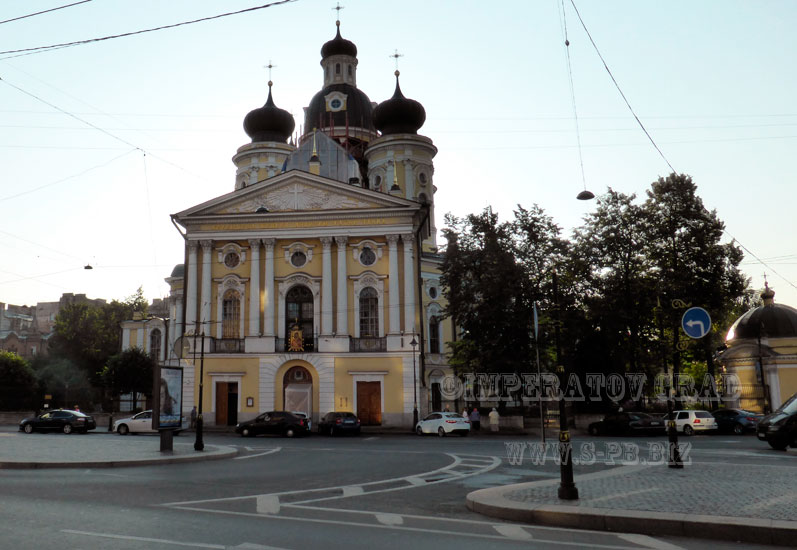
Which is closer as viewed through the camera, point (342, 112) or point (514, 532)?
point (514, 532)

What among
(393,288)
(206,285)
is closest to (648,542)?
(393,288)

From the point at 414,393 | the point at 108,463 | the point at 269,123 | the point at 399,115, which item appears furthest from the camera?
the point at 269,123

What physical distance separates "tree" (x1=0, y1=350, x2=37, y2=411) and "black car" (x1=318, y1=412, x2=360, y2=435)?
36549mm

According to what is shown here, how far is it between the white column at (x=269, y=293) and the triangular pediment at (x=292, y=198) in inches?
95.5

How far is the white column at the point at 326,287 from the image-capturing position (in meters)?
42.9

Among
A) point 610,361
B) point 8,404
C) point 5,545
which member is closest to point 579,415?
point 610,361

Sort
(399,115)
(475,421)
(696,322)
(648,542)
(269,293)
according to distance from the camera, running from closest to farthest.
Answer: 1. (648,542)
2. (696,322)
3. (475,421)
4. (269,293)
5. (399,115)

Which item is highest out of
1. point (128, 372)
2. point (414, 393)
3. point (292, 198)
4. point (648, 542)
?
point (292, 198)

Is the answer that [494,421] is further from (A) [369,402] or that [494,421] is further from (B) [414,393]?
(A) [369,402]

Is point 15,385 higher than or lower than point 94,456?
higher

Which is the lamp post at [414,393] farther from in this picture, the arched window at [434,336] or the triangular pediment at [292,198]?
the arched window at [434,336]

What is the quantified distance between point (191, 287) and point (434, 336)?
65.2 feet

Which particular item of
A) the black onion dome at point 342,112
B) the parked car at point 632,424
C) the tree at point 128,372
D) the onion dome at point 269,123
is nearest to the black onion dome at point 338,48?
the black onion dome at point 342,112

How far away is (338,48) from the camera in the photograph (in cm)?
6881
